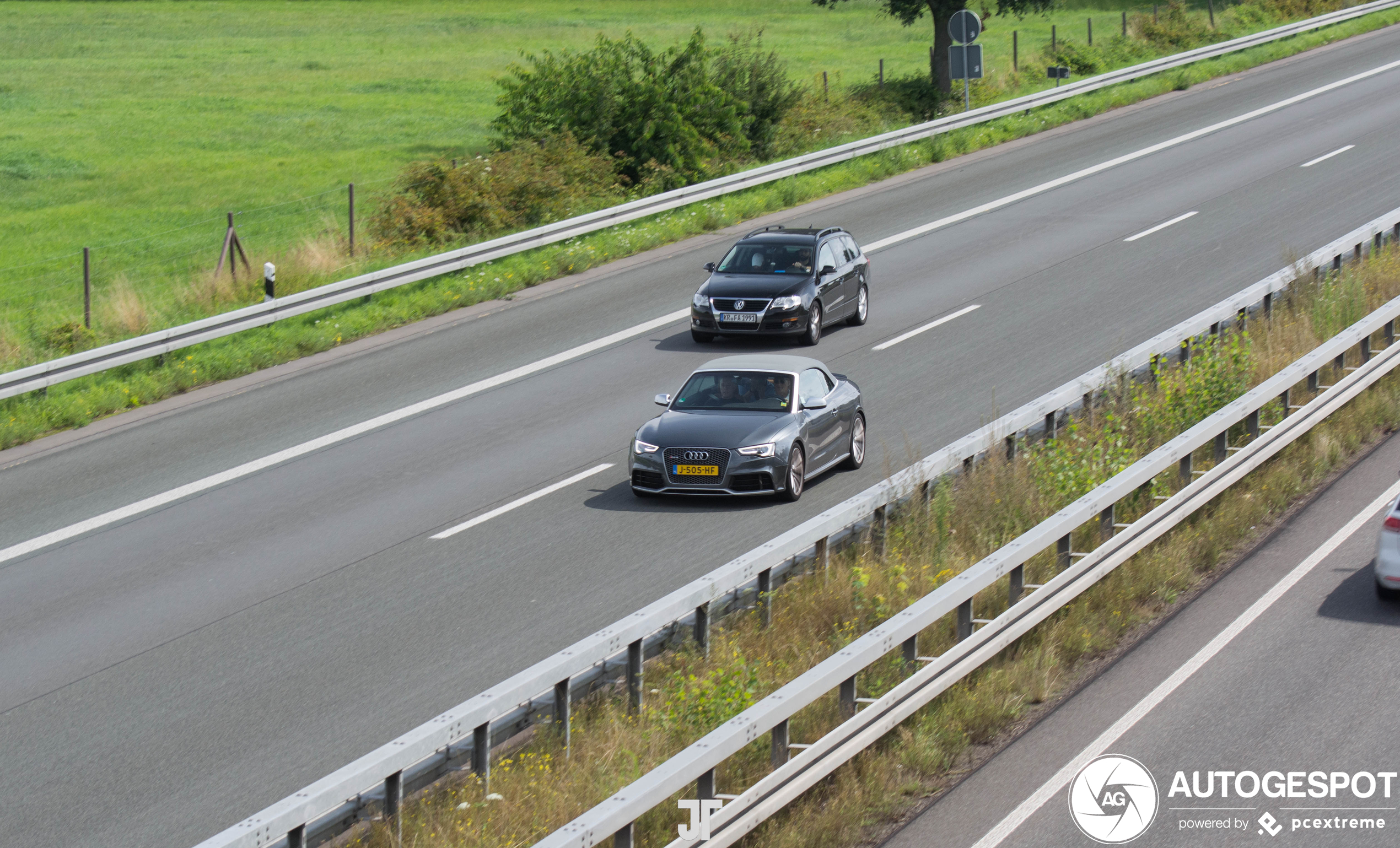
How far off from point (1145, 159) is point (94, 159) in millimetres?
29969

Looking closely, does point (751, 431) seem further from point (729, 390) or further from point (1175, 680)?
point (1175, 680)

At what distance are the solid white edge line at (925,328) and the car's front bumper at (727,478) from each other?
21.3 feet

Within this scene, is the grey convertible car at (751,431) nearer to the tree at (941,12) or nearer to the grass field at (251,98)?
the grass field at (251,98)

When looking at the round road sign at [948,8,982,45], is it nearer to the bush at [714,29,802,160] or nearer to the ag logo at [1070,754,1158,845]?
the bush at [714,29,802,160]

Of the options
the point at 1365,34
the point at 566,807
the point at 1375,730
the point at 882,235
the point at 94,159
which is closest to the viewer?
the point at 566,807

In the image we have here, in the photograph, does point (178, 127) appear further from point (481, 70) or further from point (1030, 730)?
point (1030, 730)

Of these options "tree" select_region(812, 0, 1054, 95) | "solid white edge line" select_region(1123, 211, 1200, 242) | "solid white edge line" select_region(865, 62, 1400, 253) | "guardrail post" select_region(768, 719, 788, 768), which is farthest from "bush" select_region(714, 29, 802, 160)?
"guardrail post" select_region(768, 719, 788, 768)

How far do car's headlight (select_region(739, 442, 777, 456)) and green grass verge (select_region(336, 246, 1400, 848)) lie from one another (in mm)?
2724

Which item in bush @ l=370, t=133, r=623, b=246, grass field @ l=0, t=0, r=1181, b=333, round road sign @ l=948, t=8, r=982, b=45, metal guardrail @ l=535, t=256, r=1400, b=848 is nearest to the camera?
metal guardrail @ l=535, t=256, r=1400, b=848

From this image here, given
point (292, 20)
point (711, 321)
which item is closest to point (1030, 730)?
point (711, 321)

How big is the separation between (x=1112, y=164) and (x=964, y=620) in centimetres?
2639

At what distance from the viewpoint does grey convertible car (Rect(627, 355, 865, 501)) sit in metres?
15.1

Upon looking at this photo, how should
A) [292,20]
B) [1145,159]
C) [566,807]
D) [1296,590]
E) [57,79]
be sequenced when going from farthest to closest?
1. [292,20]
2. [57,79]
3. [1145,159]
4. [1296,590]
5. [566,807]

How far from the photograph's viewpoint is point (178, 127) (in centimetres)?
5119
